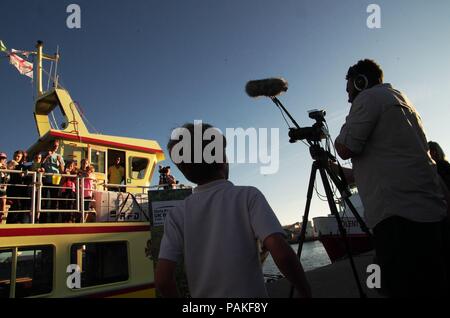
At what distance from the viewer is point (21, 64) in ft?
36.8

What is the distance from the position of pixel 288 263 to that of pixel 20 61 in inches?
523

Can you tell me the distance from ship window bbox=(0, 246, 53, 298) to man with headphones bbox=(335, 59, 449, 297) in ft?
20.6

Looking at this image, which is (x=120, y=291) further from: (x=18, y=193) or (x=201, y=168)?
(x=201, y=168)

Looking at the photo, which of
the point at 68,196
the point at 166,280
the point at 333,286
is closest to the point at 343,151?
the point at 166,280

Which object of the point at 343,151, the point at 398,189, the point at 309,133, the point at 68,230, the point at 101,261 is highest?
the point at 309,133

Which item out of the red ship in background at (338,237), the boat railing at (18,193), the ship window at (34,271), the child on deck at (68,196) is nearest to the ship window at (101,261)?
the ship window at (34,271)

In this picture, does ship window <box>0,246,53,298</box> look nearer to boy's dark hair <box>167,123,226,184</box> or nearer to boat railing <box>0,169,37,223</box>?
boat railing <box>0,169,37,223</box>

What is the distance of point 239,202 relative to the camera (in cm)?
159

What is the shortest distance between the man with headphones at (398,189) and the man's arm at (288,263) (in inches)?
23.8

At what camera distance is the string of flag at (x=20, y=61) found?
36.3ft

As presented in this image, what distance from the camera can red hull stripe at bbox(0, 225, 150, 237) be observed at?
227 inches

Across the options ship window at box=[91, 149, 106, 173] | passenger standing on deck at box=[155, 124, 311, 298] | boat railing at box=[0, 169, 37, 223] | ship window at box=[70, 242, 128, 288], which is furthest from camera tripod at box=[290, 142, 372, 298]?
ship window at box=[91, 149, 106, 173]

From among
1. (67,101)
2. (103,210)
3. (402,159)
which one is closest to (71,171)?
(103,210)

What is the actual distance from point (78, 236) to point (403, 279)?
6.52 meters
